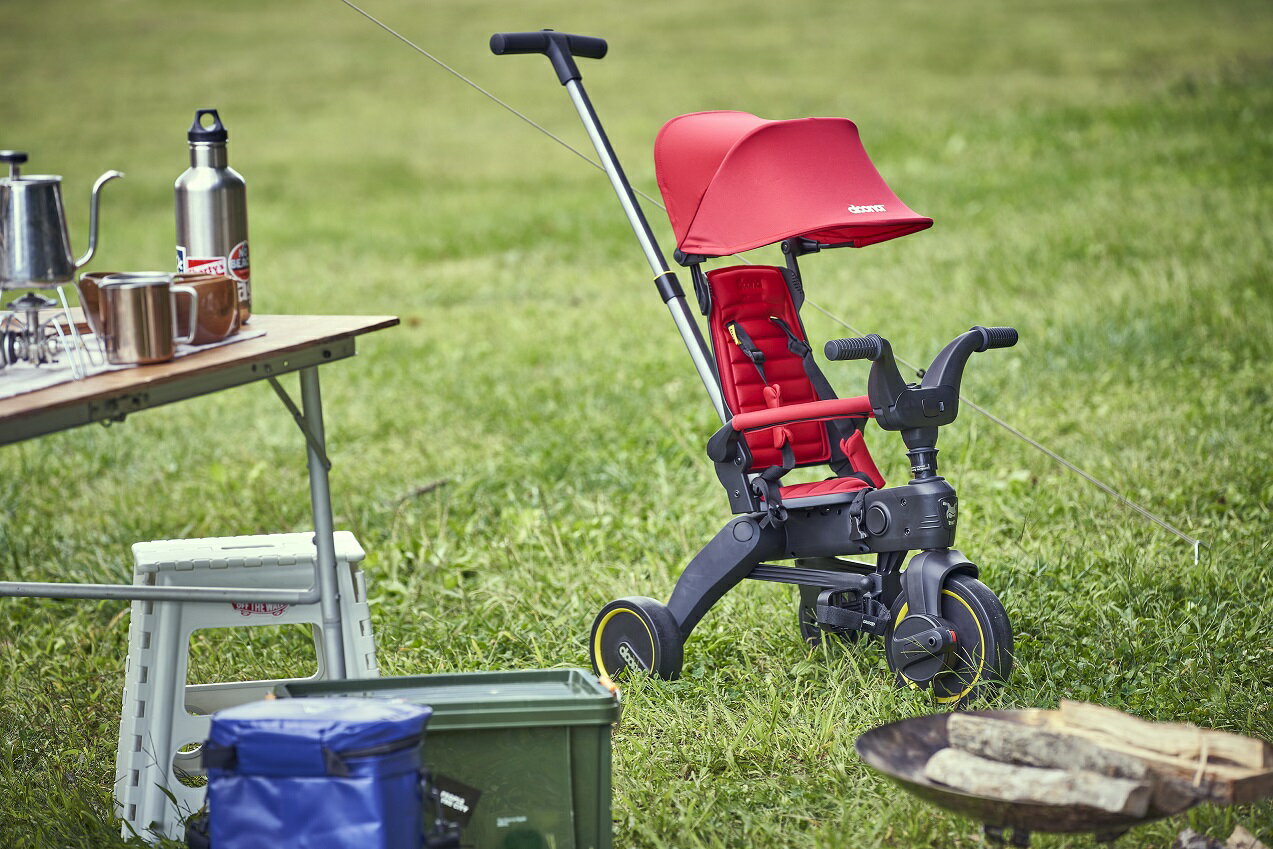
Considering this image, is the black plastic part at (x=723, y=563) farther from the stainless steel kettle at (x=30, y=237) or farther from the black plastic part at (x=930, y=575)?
the stainless steel kettle at (x=30, y=237)

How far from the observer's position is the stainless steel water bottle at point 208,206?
303 centimetres

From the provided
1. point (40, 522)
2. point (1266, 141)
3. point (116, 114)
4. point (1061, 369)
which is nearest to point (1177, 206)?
point (1266, 141)

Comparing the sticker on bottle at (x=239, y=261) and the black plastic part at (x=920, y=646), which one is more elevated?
the sticker on bottle at (x=239, y=261)

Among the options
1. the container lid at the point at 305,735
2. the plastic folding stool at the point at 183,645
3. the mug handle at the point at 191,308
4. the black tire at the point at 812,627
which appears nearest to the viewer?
the container lid at the point at 305,735

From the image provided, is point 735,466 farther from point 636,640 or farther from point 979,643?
point 979,643

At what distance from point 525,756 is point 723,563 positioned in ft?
4.02

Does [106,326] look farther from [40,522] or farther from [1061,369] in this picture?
[1061,369]

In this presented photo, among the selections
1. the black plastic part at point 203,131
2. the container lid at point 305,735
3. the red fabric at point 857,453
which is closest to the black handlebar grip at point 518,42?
the black plastic part at point 203,131

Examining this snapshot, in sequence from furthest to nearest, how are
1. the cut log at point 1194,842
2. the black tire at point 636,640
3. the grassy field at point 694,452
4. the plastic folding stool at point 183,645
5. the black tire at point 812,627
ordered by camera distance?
1. the black tire at point 812,627
2. the black tire at point 636,640
3. the grassy field at point 694,452
4. the plastic folding stool at point 183,645
5. the cut log at point 1194,842

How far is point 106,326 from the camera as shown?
9.01 feet

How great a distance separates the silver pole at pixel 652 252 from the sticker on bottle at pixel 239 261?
1.23 meters

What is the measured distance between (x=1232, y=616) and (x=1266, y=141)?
366 inches

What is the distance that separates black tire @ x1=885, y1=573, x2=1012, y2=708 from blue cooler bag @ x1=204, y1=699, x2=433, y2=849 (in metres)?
1.60

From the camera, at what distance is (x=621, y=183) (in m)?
4.16
